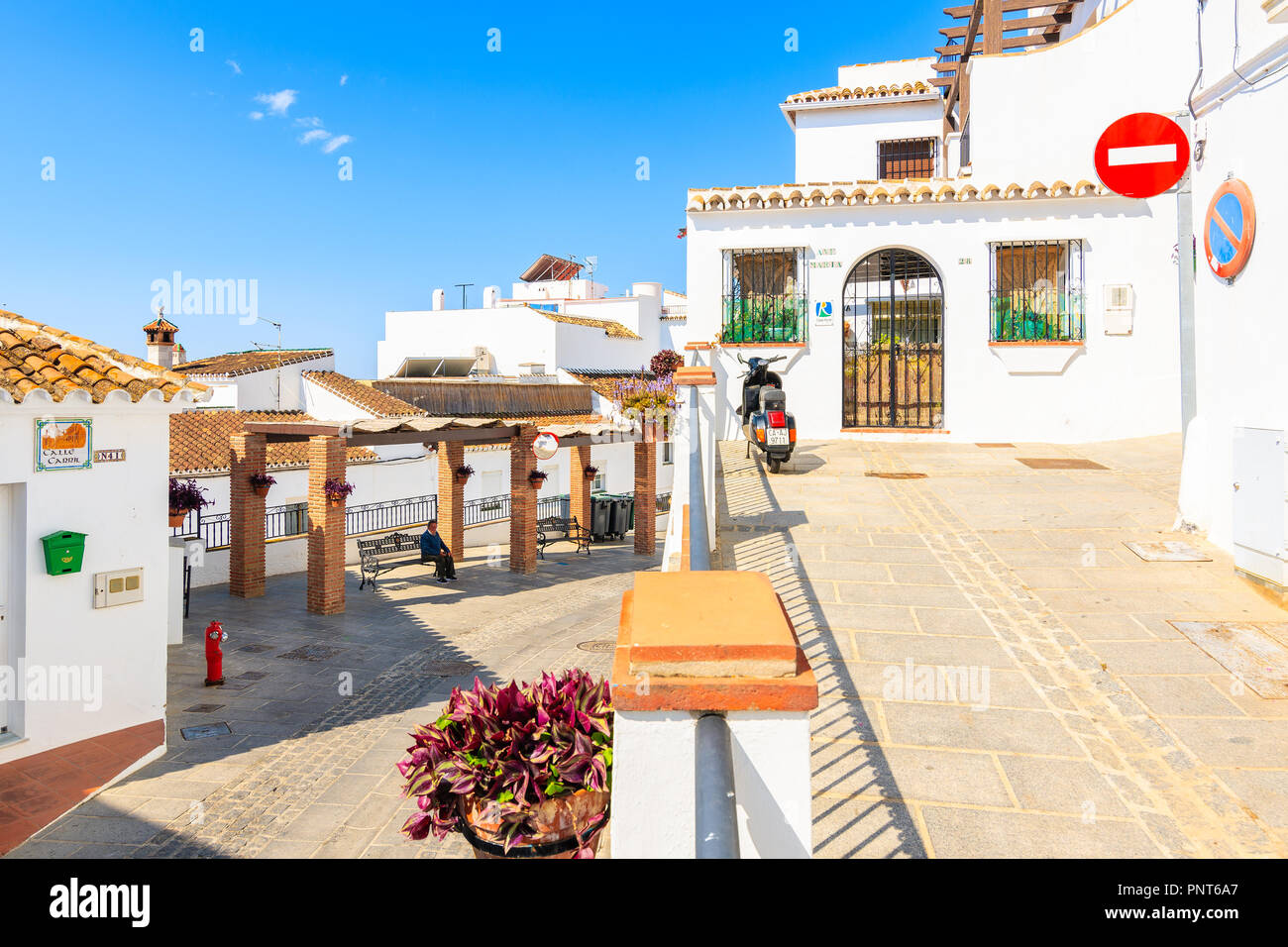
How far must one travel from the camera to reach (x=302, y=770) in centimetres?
817

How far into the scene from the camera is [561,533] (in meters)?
24.7

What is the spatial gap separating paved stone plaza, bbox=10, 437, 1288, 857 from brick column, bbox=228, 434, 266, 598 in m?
2.30

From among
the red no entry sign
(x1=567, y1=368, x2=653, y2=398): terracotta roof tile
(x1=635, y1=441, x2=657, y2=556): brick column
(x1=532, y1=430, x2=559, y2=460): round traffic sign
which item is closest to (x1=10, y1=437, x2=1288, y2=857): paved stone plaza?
the red no entry sign

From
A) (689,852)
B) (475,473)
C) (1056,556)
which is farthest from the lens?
(475,473)

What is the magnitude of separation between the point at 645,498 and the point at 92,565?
639 inches

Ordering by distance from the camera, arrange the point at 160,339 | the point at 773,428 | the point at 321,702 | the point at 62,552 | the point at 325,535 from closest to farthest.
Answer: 1. the point at 62,552
2. the point at 321,702
3. the point at 773,428
4. the point at 325,535
5. the point at 160,339

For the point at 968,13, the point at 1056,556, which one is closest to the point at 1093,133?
the point at 968,13

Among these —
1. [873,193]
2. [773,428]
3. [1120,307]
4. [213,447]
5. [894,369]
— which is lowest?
[773,428]

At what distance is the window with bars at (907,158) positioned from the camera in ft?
76.5

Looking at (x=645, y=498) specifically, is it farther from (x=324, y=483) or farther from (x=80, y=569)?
(x=80, y=569)

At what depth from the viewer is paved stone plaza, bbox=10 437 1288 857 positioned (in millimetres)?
3895

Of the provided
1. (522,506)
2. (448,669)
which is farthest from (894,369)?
(448,669)

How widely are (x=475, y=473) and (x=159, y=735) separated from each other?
17.7 meters

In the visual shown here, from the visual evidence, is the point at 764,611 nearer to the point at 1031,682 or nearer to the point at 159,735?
the point at 1031,682
